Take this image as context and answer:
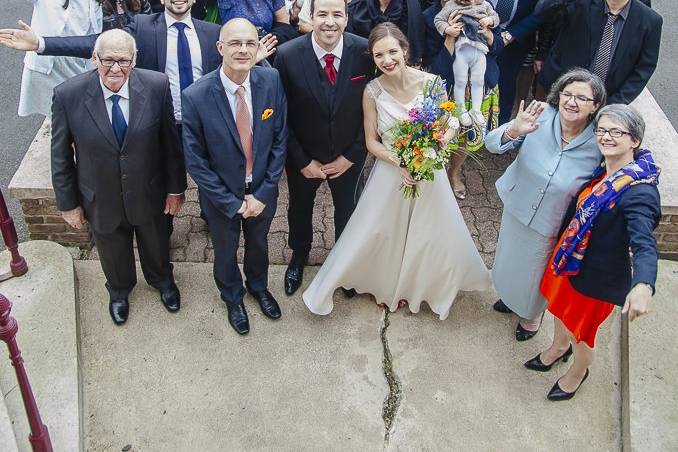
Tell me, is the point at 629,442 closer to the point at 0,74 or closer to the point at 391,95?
the point at 391,95

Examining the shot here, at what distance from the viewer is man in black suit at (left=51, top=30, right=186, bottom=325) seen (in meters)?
4.10

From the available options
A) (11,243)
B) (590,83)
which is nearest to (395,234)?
(590,83)

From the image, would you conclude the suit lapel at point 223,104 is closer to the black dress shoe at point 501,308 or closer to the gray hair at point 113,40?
the gray hair at point 113,40

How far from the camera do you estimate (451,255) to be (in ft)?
16.0

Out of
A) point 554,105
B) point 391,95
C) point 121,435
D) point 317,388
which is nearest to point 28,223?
point 121,435

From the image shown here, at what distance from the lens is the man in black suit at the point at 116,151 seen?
4.10 m

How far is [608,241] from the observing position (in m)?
3.83

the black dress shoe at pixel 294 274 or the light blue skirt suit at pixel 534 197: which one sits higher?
the light blue skirt suit at pixel 534 197

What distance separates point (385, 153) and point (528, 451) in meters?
2.04

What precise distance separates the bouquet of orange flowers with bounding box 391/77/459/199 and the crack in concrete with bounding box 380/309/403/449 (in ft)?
4.19

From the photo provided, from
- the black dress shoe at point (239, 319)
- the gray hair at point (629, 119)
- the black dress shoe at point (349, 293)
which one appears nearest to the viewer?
the gray hair at point (629, 119)

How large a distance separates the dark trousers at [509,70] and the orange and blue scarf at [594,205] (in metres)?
2.27

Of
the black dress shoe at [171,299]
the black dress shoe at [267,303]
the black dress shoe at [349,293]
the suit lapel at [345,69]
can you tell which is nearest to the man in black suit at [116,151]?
the black dress shoe at [171,299]

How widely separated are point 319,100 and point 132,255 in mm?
1726
